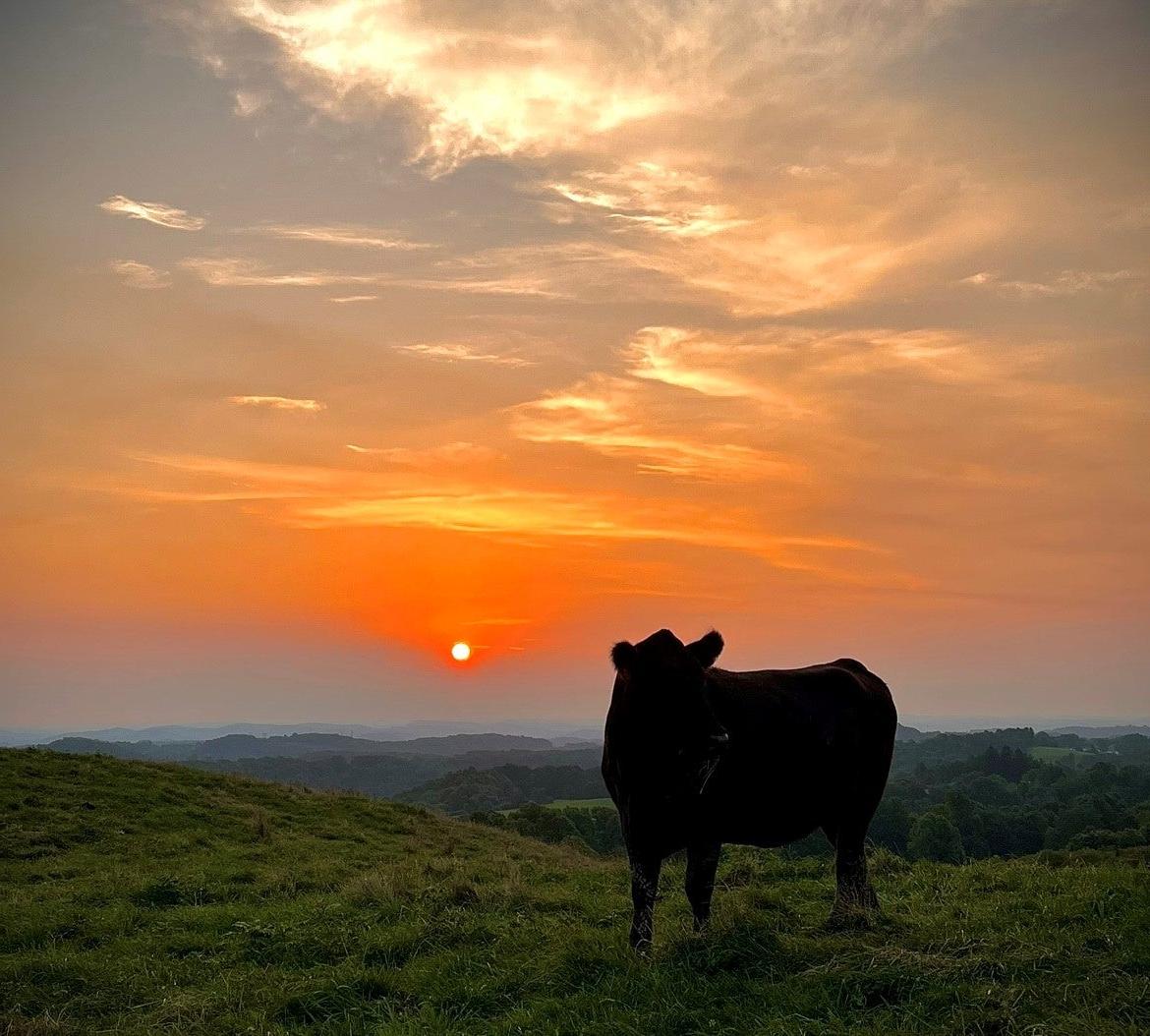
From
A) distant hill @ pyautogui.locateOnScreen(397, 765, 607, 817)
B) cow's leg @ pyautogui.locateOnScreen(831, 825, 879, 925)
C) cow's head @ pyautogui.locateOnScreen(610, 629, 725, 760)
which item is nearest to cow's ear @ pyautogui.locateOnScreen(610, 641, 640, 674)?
cow's head @ pyautogui.locateOnScreen(610, 629, 725, 760)

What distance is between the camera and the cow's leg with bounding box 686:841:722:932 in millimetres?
8867

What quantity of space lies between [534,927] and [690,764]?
134 inches

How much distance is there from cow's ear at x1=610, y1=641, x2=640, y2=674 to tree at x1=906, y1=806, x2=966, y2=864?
37.9 metres

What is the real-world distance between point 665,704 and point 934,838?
40062mm

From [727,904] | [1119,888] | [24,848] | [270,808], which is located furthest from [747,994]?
[270,808]

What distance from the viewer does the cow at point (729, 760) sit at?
8.17 m

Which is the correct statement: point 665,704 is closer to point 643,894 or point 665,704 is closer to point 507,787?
point 643,894

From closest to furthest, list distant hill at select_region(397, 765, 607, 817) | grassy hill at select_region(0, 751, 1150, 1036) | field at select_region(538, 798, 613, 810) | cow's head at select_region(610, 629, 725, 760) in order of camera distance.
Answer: grassy hill at select_region(0, 751, 1150, 1036) < cow's head at select_region(610, 629, 725, 760) < field at select_region(538, 798, 613, 810) < distant hill at select_region(397, 765, 607, 817)

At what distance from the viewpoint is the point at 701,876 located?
8.94 meters

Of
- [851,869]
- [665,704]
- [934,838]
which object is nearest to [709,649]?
[665,704]

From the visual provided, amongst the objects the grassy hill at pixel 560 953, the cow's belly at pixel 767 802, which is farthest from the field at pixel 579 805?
the cow's belly at pixel 767 802

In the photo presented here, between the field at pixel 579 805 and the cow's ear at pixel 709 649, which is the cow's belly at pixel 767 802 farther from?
the field at pixel 579 805

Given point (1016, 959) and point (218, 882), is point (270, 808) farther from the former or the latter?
point (1016, 959)

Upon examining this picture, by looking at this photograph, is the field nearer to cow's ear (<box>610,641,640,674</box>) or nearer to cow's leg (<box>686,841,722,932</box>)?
cow's leg (<box>686,841,722,932</box>)
